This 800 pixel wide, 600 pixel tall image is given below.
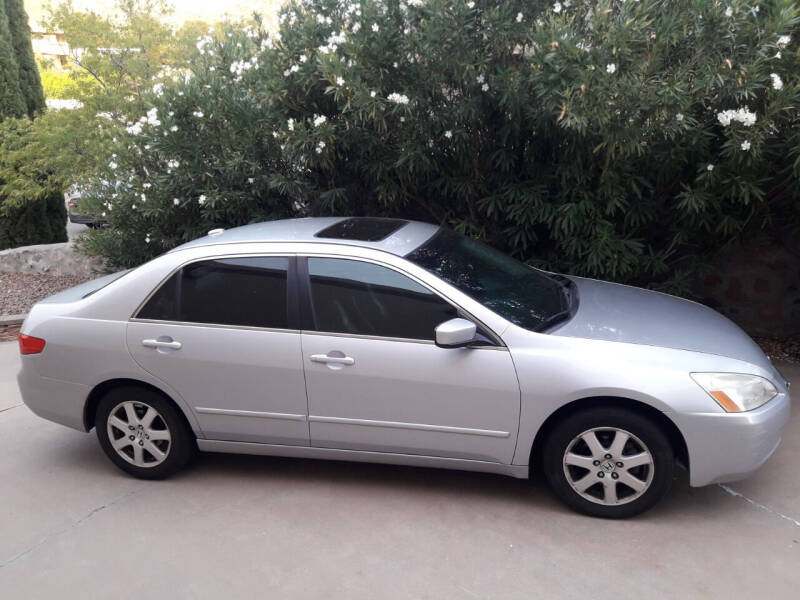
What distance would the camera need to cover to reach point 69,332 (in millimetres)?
4453

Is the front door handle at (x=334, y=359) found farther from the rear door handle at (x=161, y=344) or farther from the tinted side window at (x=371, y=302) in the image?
the rear door handle at (x=161, y=344)

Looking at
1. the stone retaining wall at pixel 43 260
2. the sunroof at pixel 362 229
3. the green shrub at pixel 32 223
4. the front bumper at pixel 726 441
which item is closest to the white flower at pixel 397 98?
the sunroof at pixel 362 229

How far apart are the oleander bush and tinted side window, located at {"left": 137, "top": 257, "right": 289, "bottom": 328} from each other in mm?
1820

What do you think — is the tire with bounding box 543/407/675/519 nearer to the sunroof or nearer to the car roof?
the car roof

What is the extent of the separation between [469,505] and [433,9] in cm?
348

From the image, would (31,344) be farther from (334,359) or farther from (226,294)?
(334,359)

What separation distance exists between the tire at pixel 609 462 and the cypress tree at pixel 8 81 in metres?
10.9

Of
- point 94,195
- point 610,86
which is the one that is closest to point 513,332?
point 610,86

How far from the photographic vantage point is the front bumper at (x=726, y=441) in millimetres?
3600

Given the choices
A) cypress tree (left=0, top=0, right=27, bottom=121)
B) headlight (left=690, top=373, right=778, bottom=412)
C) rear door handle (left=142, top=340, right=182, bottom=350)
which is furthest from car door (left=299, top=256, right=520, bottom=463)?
cypress tree (left=0, top=0, right=27, bottom=121)

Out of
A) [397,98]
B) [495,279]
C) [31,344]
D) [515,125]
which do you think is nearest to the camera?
[495,279]

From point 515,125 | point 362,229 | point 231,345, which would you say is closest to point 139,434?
point 231,345

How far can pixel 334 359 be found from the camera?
158 inches

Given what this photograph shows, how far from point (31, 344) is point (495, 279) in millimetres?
2849
